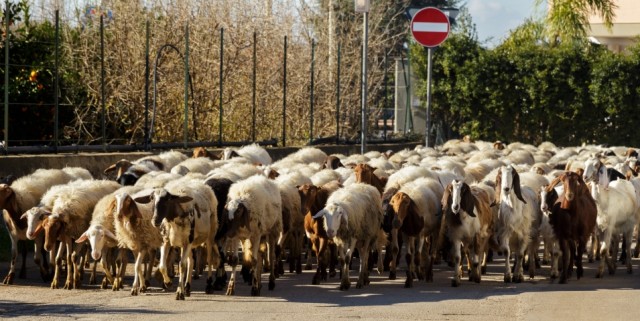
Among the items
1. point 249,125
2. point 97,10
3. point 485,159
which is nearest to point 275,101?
point 249,125

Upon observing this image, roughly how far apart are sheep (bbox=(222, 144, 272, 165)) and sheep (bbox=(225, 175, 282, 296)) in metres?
7.87

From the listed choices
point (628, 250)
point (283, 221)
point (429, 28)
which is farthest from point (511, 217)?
point (429, 28)

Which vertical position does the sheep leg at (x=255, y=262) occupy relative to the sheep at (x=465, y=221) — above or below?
below

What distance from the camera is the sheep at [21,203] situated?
17.3 m

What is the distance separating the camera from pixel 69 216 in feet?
55.9

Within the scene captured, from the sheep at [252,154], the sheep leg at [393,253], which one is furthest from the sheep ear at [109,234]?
the sheep at [252,154]

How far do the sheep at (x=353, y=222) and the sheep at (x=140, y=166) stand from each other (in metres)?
4.08

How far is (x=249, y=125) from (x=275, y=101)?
1576 millimetres

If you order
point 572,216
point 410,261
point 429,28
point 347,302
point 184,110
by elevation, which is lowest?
point 347,302

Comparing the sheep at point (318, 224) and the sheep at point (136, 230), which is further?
the sheep at point (318, 224)

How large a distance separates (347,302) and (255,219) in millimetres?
2240

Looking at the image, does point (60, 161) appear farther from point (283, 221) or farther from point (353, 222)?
point (353, 222)

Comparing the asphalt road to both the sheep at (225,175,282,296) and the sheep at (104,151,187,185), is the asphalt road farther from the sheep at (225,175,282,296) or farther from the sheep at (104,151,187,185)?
the sheep at (104,151,187,185)

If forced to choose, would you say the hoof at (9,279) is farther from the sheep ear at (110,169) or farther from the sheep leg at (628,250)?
the sheep leg at (628,250)
